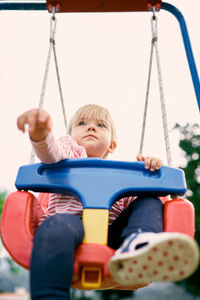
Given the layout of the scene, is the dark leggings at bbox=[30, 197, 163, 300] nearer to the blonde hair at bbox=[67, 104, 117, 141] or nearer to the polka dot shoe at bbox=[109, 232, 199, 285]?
the polka dot shoe at bbox=[109, 232, 199, 285]

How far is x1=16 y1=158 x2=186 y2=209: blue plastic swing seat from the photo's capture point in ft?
3.21

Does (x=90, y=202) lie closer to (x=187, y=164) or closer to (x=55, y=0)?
(x=55, y=0)

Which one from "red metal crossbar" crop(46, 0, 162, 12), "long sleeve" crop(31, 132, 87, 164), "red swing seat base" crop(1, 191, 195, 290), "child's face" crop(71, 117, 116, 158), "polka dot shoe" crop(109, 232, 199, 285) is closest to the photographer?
"polka dot shoe" crop(109, 232, 199, 285)

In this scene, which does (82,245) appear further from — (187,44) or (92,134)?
(187,44)

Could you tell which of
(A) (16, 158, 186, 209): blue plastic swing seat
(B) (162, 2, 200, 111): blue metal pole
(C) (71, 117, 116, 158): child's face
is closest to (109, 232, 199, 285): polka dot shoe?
(A) (16, 158, 186, 209): blue plastic swing seat

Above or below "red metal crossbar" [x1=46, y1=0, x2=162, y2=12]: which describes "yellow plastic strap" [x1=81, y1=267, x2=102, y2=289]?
below

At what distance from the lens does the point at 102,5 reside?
1512 mm

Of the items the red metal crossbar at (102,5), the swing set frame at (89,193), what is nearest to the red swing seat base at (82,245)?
the swing set frame at (89,193)

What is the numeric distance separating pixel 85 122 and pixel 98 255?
1.97 feet

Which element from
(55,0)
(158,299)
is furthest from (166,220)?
(158,299)

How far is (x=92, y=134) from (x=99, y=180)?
30 cm

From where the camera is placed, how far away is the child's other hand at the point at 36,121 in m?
0.85

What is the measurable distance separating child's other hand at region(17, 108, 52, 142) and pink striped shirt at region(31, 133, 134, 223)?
55 mm

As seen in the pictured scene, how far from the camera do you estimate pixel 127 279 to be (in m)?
0.70
